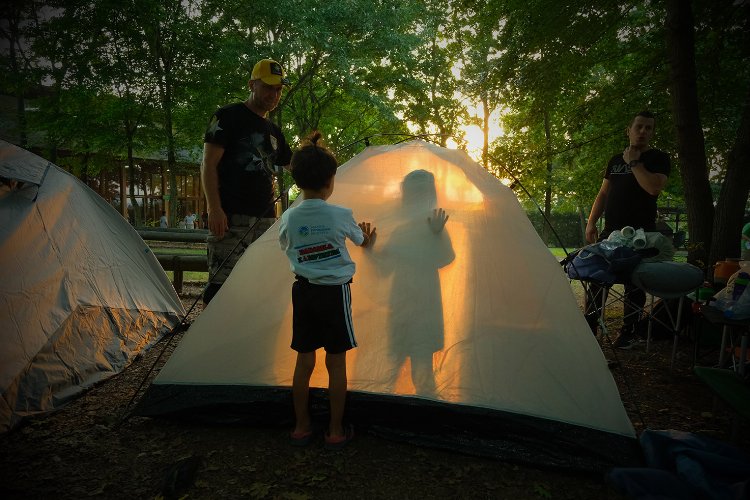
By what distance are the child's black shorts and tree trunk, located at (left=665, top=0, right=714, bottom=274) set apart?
4044 millimetres

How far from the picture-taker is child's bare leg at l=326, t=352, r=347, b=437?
2291mm

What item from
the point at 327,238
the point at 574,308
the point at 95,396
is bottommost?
the point at 95,396

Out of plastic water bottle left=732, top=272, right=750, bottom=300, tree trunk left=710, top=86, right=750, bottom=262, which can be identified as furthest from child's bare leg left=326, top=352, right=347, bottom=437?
tree trunk left=710, top=86, right=750, bottom=262

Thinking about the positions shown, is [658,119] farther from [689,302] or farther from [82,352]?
[82,352]

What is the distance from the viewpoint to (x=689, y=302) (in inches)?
173

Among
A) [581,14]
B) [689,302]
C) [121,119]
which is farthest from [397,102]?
[689,302]

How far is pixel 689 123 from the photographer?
15.0 ft

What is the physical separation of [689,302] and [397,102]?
36.4 ft

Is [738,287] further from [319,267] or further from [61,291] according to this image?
[61,291]

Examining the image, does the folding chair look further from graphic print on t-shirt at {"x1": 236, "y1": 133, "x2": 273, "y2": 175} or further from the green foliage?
graphic print on t-shirt at {"x1": 236, "y1": 133, "x2": 273, "y2": 175}

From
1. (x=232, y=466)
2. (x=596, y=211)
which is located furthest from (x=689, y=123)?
(x=232, y=466)

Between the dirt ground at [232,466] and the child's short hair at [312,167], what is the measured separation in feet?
4.76

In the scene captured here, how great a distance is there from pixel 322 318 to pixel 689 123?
4.59m

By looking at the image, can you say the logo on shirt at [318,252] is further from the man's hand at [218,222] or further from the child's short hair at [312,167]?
the man's hand at [218,222]
